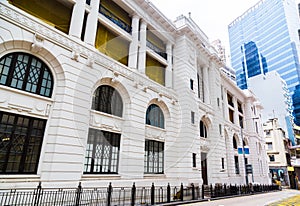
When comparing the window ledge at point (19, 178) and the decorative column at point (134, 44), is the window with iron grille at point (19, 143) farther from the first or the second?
the decorative column at point (134, 44)

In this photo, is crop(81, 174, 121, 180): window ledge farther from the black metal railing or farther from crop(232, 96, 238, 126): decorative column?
crop(232, 96, 238, 126): decorative column

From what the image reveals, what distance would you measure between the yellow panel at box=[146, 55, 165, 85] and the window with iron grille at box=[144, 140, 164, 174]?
631 cm

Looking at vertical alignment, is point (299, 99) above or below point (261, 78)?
below

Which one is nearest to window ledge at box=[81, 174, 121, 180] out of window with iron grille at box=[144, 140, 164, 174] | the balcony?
window with iron grille at box=[144, 140, 164, 174]

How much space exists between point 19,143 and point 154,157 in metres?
10.2

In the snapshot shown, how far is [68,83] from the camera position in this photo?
1122 cm

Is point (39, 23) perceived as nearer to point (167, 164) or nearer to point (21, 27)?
point (21, 27)

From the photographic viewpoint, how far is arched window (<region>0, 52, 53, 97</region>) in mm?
9430

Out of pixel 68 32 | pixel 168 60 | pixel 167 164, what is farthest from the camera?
pixel 168 60

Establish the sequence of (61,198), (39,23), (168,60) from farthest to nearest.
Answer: (168,60) < (39,23) < (61,198)

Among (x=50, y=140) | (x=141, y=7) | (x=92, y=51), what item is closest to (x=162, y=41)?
(x=141, y=7)

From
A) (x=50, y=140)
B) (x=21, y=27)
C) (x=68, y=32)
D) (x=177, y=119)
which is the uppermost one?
(x=68, y=32)

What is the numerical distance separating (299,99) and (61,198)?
8307 centimetres

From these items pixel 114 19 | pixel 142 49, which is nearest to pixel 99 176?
pixel 142 49
